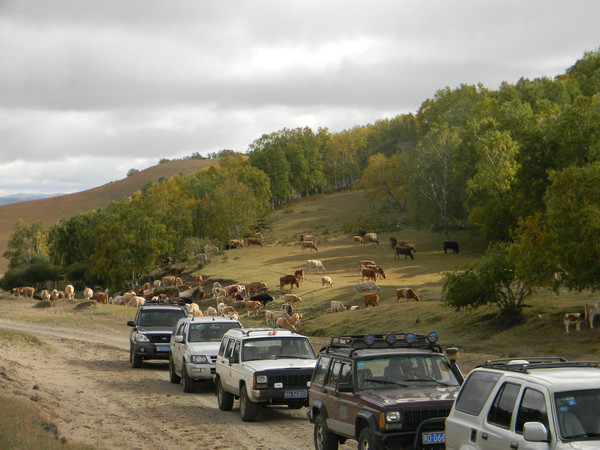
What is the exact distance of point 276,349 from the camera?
52.8 feet

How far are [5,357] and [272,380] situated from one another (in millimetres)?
13949

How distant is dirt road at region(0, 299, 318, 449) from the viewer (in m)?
13.1

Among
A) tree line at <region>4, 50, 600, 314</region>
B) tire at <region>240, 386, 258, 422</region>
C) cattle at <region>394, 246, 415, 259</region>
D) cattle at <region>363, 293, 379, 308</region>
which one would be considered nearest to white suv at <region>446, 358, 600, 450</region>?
tire at <region>240, 386, 258, 422</region>

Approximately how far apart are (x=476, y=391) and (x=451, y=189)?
64.3 meters

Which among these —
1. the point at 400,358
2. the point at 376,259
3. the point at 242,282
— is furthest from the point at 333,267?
the point at 400,358

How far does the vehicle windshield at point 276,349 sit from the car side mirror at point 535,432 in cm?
981

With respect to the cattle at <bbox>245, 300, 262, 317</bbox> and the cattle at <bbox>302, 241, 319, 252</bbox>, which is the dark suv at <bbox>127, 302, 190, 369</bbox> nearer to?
the cattle at <bbox>245, 300, 262, 317</bbox>

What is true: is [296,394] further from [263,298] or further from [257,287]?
[257,287]

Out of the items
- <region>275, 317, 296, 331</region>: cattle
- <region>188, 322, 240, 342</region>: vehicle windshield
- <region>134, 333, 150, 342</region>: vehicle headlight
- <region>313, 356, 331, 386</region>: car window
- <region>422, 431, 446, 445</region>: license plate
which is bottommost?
<region>275, 317, 296, 331</region>: cattle

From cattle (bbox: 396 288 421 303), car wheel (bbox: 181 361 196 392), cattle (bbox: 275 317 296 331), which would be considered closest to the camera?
car wheel (bbox: 181 361 196 392)

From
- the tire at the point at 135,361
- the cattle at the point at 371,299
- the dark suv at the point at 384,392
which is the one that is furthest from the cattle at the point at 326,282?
the dark suv at the point at 384,392

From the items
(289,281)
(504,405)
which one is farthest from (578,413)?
(289,281)

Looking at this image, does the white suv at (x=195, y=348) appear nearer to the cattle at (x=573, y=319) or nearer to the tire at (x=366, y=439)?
the tire at (x=366, y=439)

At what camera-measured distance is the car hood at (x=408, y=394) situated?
9531 millimetres
